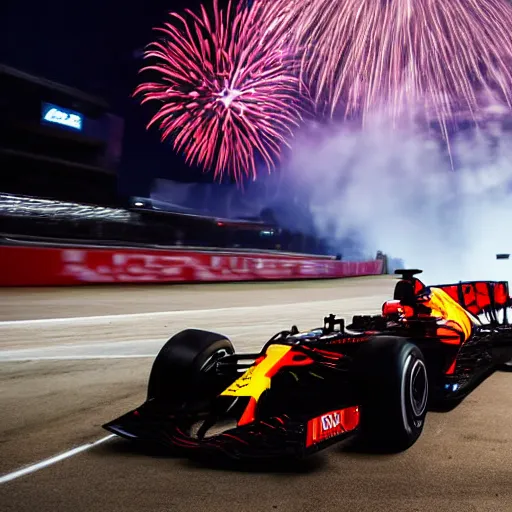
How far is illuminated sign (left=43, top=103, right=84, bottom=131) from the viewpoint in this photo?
4056 cm

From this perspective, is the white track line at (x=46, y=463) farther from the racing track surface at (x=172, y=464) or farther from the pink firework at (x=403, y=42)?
the pink firework at (x=403, y=42)

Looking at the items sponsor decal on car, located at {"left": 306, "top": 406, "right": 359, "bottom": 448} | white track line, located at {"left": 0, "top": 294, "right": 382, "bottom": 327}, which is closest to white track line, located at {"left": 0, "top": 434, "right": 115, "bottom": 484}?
sponsor decal on car, located at {"left": 306, "top": 406, "right": 359, "bottom": 448}

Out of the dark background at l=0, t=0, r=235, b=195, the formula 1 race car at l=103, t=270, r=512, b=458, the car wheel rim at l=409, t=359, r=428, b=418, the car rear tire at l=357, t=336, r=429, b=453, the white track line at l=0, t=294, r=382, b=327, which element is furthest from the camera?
the dark background at l=0, t=0, r=235, b=195

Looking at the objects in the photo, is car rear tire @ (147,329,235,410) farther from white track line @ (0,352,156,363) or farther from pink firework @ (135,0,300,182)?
pink firework @ (135,0,300,182)

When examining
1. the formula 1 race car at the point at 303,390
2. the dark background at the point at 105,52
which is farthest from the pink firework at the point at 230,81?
the dark background at the point at 105,52

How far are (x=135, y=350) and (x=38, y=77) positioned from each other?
117 feet

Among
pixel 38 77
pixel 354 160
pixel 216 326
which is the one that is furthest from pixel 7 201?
pixel 354 160

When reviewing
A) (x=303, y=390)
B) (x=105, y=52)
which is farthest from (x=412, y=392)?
(x=105, y=52)

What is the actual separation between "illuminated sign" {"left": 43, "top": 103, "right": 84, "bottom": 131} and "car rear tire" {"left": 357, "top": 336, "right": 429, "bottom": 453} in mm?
39867

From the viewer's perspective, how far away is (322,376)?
4.70 metres

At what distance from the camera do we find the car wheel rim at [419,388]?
172 inches

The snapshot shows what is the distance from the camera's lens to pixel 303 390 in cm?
463

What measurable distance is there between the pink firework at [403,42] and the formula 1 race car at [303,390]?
12.5 meters

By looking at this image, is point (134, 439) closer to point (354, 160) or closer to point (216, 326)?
point (216, 326)
